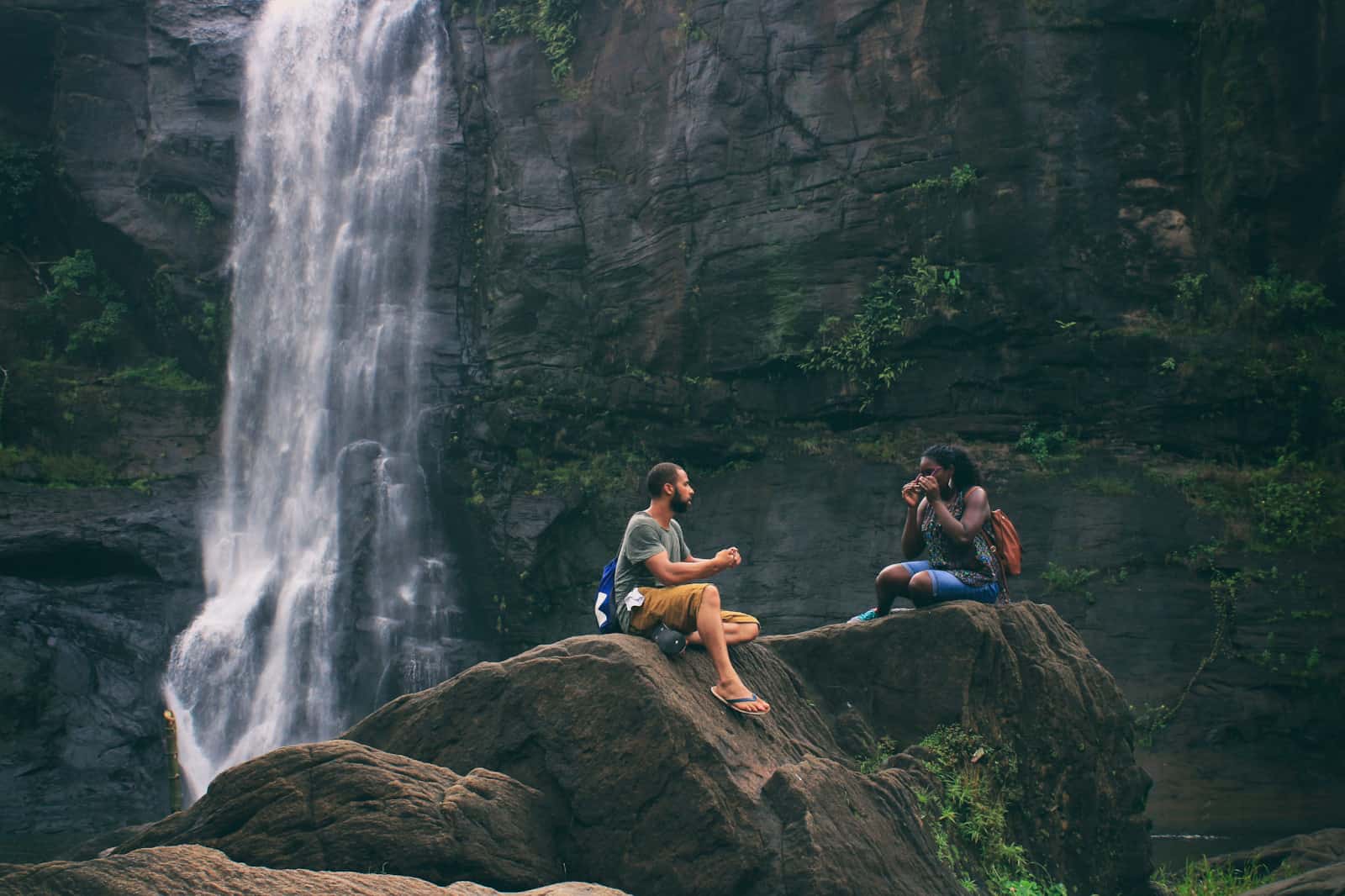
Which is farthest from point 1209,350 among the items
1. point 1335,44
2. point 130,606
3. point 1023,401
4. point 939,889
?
point 130,606

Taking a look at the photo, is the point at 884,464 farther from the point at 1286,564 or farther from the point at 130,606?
the point at 130,606

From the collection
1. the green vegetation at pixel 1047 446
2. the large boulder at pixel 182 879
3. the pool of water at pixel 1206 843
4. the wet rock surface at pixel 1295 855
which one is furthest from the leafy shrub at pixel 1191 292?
the large boulder at pixel 182 879

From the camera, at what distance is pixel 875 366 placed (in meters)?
16.5

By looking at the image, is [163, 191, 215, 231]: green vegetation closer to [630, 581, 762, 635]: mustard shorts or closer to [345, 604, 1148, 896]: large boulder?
[345, 604, 1148, 896]: large boulder

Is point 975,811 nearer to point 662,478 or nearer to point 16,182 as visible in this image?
point 662,478

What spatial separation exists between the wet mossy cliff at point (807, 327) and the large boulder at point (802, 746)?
556 centimetres

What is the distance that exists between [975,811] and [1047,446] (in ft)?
30.3

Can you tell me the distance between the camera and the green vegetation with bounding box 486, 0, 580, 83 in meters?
18.7

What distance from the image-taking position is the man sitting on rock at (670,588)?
654 centimetres

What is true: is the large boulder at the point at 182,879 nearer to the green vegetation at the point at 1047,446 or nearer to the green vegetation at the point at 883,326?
the green vegetation at the point at 1047,446

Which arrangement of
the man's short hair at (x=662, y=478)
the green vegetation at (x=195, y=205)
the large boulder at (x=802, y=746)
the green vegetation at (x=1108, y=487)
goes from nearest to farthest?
the large boulder at (x=802, y=746) → the man's short hair at (x=662, y=478) → the green vegetation at (x=1108, y=487) → the green vegetation at (x=195, y=205)

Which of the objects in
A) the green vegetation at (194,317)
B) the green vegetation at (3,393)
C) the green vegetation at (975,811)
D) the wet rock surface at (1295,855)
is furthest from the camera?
the green vegetation at (194,317)

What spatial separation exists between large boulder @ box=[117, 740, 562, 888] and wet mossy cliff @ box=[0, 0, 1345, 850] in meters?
8.98

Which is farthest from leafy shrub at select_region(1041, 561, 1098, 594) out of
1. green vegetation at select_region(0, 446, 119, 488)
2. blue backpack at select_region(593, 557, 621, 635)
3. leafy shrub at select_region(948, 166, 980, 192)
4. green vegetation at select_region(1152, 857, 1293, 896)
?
green vegetation at select_region(0, 446, 119, 488)
